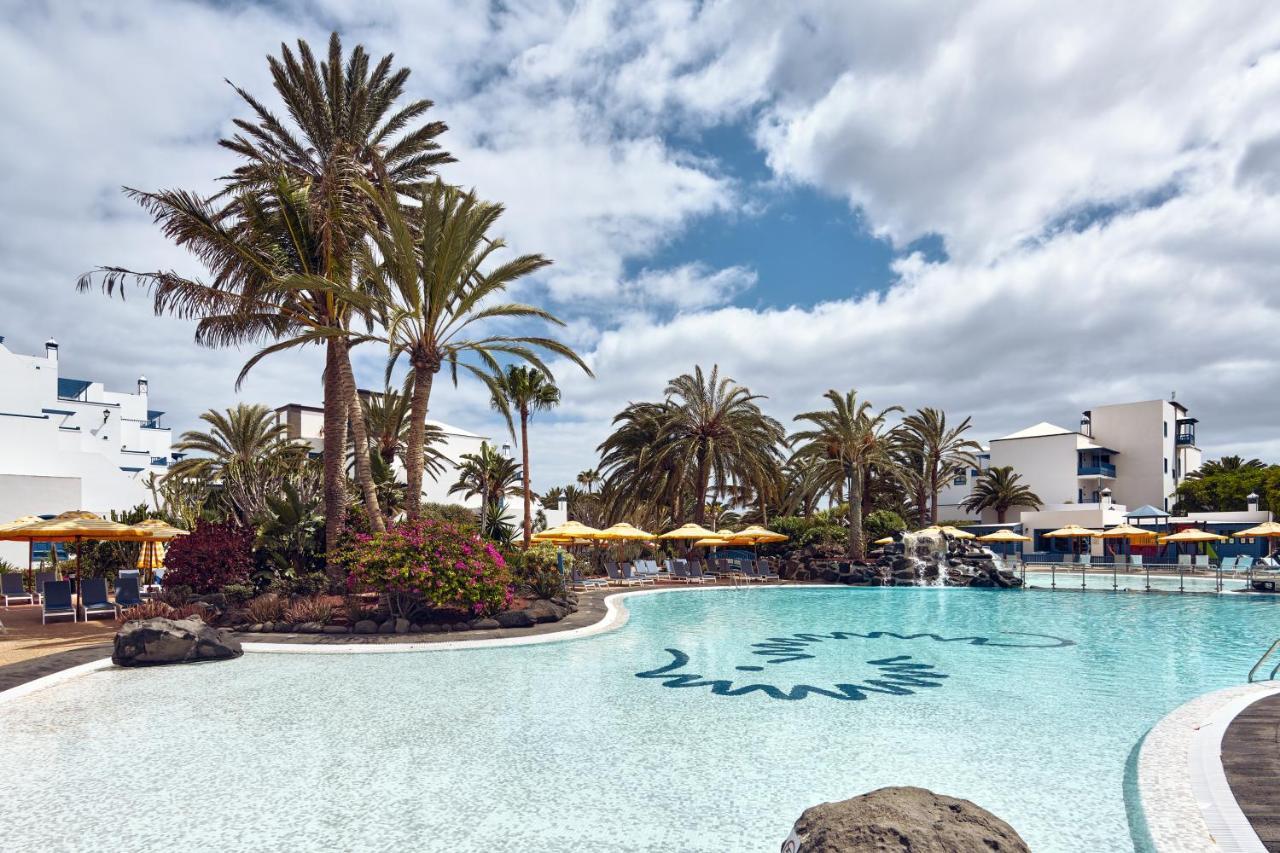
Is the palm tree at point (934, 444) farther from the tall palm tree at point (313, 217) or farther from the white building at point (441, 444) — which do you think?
the tall palm tree at point (313, 217)

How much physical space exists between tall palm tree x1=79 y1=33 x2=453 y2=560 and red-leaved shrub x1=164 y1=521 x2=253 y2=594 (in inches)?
71.3

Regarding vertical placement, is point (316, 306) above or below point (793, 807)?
above

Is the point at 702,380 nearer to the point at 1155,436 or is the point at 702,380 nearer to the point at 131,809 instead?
the point at 131,809

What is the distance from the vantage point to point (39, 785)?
6203mm

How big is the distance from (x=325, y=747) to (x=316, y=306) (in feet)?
42.5

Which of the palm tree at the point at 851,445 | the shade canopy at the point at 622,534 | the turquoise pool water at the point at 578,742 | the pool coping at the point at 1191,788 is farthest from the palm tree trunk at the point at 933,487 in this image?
the pool coping at the point at 1191,788

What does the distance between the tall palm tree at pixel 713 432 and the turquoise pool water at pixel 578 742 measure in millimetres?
18101

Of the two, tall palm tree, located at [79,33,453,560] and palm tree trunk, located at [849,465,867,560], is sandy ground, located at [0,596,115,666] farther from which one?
palm tree trunk, located at [849,465,867,560]

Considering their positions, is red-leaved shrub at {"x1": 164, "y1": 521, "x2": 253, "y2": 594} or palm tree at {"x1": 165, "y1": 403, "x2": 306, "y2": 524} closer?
red-leaved shrub at {"x1": 164, "y1": 521, "x2": 253, "y2": 594}

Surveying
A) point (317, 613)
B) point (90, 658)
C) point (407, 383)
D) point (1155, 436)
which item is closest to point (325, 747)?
point (90, 658)

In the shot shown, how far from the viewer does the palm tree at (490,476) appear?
43.0 meters

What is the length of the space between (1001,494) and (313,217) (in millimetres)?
53432

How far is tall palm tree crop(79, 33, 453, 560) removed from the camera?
1636 cm

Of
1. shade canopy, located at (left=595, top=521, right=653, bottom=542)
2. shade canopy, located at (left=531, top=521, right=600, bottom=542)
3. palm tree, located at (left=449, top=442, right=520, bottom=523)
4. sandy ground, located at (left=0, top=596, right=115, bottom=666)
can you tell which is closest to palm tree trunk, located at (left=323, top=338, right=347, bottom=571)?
sandy ground, located at (left=0, top=596, right=115, bottom=666)
